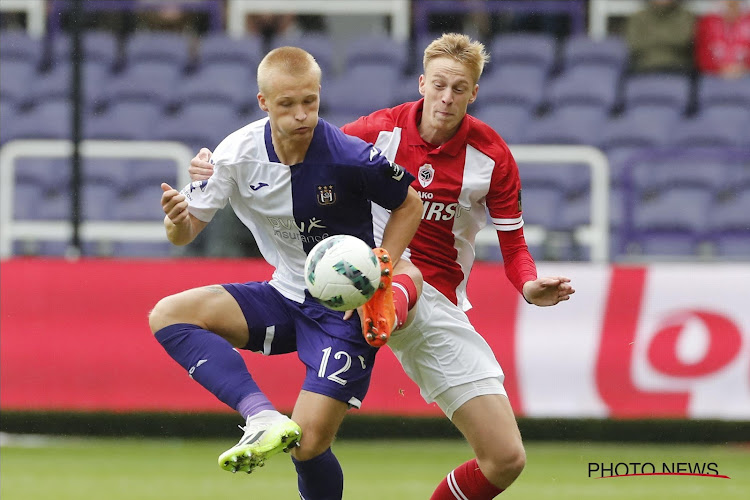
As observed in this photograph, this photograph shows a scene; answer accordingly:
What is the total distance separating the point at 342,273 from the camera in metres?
4.86

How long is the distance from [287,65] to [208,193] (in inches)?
26.0

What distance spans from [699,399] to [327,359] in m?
4.35

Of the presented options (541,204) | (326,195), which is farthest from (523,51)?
(326,195)

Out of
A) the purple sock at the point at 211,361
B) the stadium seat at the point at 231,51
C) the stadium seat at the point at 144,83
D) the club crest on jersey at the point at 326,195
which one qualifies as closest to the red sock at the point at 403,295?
the club crest on jersey at the point at 326,195

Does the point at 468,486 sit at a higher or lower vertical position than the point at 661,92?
lower

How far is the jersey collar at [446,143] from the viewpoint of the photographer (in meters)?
5.66

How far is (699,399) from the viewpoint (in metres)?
8.85

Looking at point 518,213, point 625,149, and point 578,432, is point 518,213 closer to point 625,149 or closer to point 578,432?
point 578,432

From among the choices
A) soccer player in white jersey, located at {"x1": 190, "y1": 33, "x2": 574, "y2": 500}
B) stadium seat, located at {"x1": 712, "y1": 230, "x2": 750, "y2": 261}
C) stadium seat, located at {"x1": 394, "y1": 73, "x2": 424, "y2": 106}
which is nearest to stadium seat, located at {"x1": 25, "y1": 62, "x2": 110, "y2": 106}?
stadium seat, located at {"x1": 394, "y1": 73, "x2": 424, "y2": 106}

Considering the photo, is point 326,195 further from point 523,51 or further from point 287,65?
point 523,51

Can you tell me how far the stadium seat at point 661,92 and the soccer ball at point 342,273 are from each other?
24.3 feet

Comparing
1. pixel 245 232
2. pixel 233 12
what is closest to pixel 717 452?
pixel 245 232

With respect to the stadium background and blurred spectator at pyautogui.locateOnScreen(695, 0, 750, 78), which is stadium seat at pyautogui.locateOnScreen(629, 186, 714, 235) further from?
blurred spectator at pyautogui.locateOnScreen(695, 0, 750, 78)

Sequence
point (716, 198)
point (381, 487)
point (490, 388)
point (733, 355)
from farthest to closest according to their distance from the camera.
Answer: point (716, 198) < point (733, 355) < point (381, 487) < point (490, 388)
